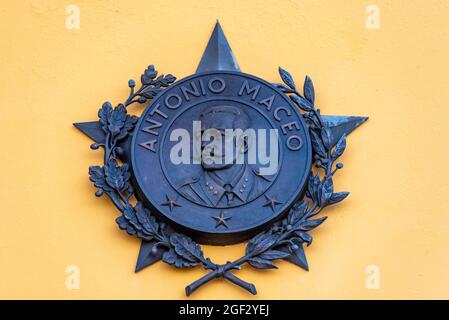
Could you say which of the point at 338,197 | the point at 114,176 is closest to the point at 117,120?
the point at 114,176

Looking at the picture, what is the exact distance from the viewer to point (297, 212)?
5.65m

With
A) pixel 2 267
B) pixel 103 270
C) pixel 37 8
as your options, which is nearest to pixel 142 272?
pixel 103 270

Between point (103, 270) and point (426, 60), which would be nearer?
point (103, 270)

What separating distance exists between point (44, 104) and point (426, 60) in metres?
2.21

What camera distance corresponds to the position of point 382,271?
5.64 m

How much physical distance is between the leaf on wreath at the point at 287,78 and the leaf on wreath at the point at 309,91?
0.22 feet

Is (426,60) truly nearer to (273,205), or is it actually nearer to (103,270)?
(273,205)

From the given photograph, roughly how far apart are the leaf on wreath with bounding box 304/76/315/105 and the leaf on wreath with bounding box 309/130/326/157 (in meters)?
0.19

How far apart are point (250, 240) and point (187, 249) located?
342mm

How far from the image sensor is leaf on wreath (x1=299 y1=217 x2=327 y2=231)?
5.61 metres

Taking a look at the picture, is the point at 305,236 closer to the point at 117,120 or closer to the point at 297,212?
the point at 297,212

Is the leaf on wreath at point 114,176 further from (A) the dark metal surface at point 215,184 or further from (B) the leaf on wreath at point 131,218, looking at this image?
(B) the leaf on wreath at point 131,218

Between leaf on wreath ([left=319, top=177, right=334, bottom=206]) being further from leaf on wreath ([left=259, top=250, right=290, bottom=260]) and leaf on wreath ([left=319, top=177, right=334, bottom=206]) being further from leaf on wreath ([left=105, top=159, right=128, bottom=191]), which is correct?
leaf on wreath ([left=105, top=159, right=128, bottom=191])

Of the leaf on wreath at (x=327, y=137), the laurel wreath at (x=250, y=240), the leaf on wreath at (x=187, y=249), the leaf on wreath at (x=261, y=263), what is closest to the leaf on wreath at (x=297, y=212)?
the laurel wreath at (x=250, y=240)
